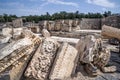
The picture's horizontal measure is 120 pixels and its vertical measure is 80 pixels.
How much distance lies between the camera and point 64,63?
3543 millimetres

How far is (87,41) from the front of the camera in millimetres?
4055

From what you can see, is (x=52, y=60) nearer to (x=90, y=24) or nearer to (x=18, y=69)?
(x=18, y=69)

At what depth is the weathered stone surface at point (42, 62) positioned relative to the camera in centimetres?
341

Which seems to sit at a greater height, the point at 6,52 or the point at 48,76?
the point at 6,52

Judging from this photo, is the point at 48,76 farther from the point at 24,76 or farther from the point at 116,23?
the point at 116,23

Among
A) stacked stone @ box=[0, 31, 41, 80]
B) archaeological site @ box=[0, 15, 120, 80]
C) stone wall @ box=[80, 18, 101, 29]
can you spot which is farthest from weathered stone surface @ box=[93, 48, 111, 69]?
stone wall @ box=[80, 18, 101, 29]

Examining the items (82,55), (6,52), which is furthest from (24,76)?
(82,55)

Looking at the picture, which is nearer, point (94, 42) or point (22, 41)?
point (22, 41)

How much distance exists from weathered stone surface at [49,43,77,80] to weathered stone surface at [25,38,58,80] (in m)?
0.14

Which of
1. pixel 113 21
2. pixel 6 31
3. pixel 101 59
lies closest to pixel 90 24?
pixel 113 21

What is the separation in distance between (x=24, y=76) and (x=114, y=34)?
307cm

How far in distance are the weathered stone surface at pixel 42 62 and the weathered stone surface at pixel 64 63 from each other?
0.45ft

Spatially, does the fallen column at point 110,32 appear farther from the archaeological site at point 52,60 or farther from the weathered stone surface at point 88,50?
the weathered stone surface at point 88,50

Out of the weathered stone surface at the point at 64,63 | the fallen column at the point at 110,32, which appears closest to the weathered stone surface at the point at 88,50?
the weathered stone surface at the point at 64,63
